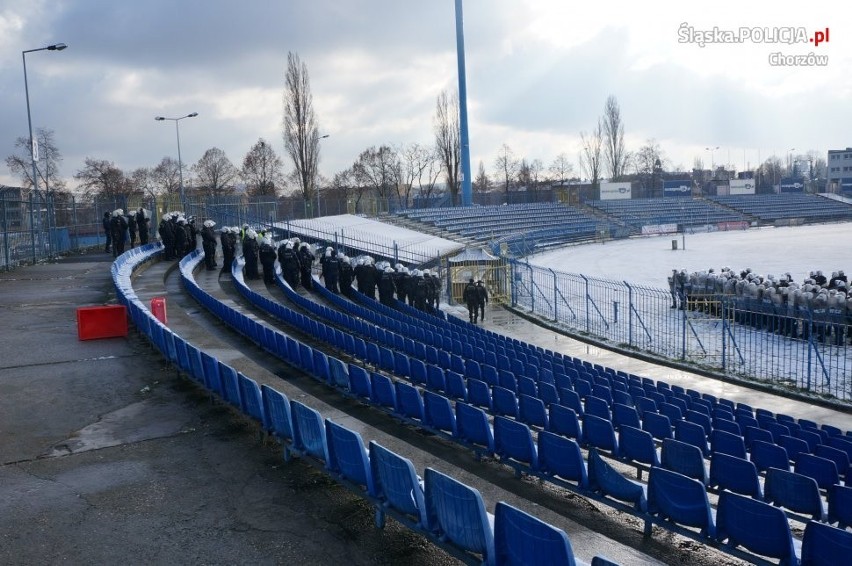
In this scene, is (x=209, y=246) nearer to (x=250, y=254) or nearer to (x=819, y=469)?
(x=250, y=254)

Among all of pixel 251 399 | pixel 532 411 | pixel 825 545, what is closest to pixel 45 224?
pixel 251 399

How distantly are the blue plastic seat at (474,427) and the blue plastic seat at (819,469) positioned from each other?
3.39m

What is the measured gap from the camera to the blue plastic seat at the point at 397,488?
5839 mm

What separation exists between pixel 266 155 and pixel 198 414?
259ft

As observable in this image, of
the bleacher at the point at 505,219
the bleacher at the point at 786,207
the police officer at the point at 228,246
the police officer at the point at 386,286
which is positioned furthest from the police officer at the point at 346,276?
the bleacher at the point at 786,207

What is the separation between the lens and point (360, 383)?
11000mm

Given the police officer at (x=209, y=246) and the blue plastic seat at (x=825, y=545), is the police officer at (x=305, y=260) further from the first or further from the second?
the blue plastic seat at (x=825, y=545)

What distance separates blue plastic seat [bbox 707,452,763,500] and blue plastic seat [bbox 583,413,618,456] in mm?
1407

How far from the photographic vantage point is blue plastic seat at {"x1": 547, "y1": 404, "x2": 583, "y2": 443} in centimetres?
907

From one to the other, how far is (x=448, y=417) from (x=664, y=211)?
7136 centimetres

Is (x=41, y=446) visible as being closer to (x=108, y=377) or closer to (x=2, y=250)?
(x=108, y=377)

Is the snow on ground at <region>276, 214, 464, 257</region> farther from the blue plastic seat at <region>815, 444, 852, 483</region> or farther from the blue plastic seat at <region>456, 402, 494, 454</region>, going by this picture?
the blue plastic seat at <region>815, 444, 852, 483</region>

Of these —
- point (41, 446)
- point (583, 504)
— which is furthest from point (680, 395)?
point (41, 446)

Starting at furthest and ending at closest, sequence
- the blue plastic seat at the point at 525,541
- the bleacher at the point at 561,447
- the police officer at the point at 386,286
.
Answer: the police officer at the point at 386,286 → the bleacher at the point at 561,447 → the blue plastic seat at the point at 525,541
